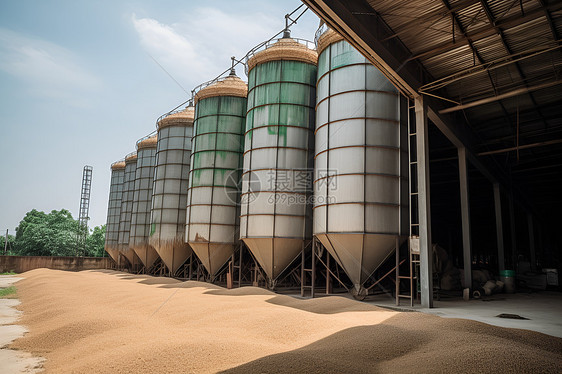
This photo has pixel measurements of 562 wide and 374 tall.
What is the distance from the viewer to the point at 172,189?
29.0m

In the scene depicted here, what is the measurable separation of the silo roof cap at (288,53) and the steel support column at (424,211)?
7843 millimetres

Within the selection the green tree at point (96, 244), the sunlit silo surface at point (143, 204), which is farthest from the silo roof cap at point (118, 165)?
the green tree at point (96, 244)

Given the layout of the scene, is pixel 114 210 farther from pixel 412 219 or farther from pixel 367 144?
pixel 412 219

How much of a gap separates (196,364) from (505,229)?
143 ft

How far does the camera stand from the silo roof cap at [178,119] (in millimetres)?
30422

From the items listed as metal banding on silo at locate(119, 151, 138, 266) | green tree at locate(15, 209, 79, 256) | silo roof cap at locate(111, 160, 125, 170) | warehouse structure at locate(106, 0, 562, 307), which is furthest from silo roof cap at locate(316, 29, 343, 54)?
green tree at locate(15, 209, 79, 256)

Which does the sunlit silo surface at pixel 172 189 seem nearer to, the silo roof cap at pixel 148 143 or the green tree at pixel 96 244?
the silo roof cap at pixel 148 143

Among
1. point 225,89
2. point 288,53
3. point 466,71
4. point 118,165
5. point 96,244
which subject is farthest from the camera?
point 96,244

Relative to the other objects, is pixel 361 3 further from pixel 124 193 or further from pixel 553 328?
pixel 124 193

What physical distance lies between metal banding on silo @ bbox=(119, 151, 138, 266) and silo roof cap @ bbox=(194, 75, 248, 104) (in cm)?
1854

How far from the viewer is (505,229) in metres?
41.0

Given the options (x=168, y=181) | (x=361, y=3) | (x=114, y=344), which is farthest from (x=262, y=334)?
(x=168, y=181)

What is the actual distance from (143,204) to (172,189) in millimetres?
7631

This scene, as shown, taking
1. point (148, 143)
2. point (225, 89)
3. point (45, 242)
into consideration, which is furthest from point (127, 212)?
point (225, 89)
